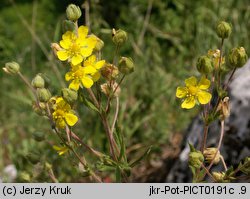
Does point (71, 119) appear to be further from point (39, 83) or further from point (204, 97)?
point (204, 97)

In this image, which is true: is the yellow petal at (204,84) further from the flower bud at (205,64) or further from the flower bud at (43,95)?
the flower bud at (43,95)

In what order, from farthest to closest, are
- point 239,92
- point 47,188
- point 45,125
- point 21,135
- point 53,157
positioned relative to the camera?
A: point 21,135
point 45,125
point 53,157
point 239,92
point 47,188

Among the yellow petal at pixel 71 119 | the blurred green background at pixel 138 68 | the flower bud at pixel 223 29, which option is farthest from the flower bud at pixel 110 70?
the blurred green background at pixel 138 68

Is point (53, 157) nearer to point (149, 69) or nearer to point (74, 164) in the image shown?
point (149, 69)

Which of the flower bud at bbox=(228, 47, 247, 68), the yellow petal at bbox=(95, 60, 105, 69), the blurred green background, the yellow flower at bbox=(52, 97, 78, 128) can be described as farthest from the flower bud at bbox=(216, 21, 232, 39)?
the blurred green background

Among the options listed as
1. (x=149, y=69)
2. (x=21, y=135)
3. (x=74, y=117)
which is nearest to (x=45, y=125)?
(x=21, y=135)

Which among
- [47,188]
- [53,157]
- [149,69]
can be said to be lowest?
[47,188]
